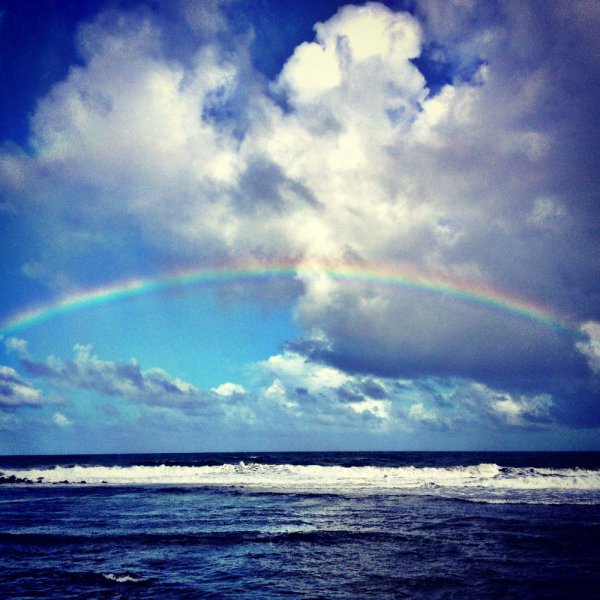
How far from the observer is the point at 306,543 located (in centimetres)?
1684

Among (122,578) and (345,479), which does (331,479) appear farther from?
(122,578)

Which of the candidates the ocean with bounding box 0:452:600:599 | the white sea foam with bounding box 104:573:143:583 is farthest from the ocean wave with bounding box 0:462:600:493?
the white sea foam with bounding box 104:573:143:583

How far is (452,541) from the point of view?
54.4 ft

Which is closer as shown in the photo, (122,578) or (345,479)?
(122,578)

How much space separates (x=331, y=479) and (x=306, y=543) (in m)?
24.6

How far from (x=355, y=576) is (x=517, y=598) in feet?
13.7

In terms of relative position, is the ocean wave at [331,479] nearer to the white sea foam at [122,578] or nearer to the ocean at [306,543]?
the ocean at [306,543]

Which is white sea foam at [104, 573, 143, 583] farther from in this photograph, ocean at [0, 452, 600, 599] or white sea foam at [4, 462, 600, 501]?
white sea foam at [4, 462, 600, 501]

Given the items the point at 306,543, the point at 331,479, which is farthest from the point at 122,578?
the point at 331,479

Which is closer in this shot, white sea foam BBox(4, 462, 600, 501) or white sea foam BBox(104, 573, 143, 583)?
white sea foam BBox(104, 573, 143, 583)

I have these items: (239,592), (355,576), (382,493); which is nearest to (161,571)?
(239,592)

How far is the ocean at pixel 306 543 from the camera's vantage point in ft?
39.8

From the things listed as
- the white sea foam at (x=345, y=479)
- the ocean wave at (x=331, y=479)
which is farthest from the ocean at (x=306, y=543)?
the ocean wave at (x=331, y=479)

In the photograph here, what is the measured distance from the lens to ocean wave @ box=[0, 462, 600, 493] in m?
33.3
